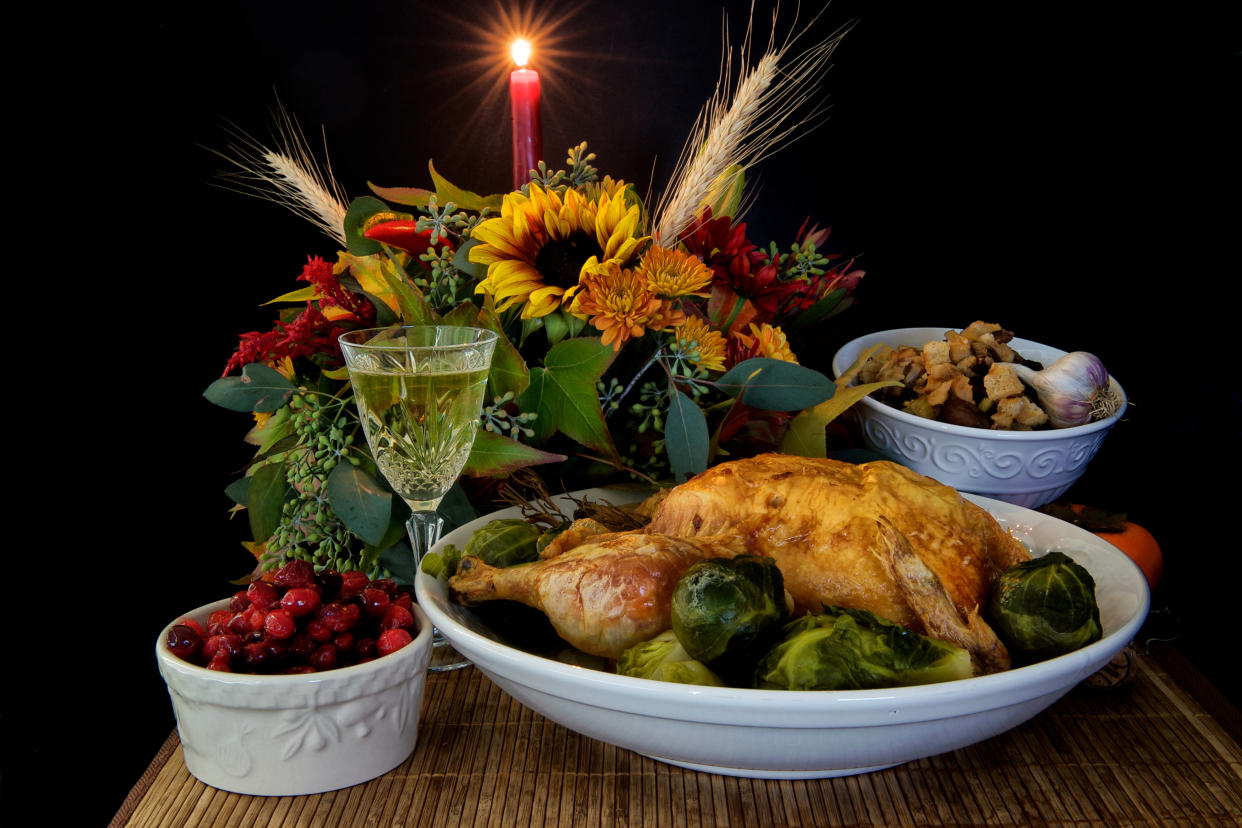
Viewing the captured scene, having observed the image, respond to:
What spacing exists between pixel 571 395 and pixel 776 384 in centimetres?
30

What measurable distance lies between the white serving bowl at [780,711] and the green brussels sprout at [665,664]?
0.05m

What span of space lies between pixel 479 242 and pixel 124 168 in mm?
1003

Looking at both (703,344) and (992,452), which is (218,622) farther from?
(992,452)

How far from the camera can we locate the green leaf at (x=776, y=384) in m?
1.37

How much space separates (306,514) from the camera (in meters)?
1.41

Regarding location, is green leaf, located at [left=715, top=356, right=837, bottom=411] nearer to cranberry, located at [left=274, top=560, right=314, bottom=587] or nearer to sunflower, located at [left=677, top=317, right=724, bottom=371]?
sunflower, located at [left=677, top=317, right=724, bottom=371]

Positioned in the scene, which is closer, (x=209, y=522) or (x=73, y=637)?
(x=73, y=637)

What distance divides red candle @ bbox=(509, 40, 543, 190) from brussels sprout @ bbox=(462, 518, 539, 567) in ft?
2.83

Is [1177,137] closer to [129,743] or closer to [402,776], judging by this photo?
[402,776]

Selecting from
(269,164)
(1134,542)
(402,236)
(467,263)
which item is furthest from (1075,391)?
(269,164)

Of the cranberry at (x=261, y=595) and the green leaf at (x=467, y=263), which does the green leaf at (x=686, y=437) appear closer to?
the green leaf at (x=467, y=263)

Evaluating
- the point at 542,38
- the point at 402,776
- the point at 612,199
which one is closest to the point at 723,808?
the point at 402,776

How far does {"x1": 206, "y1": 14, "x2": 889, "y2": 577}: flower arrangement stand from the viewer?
1295 millimetres

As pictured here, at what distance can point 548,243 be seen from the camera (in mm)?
1319
